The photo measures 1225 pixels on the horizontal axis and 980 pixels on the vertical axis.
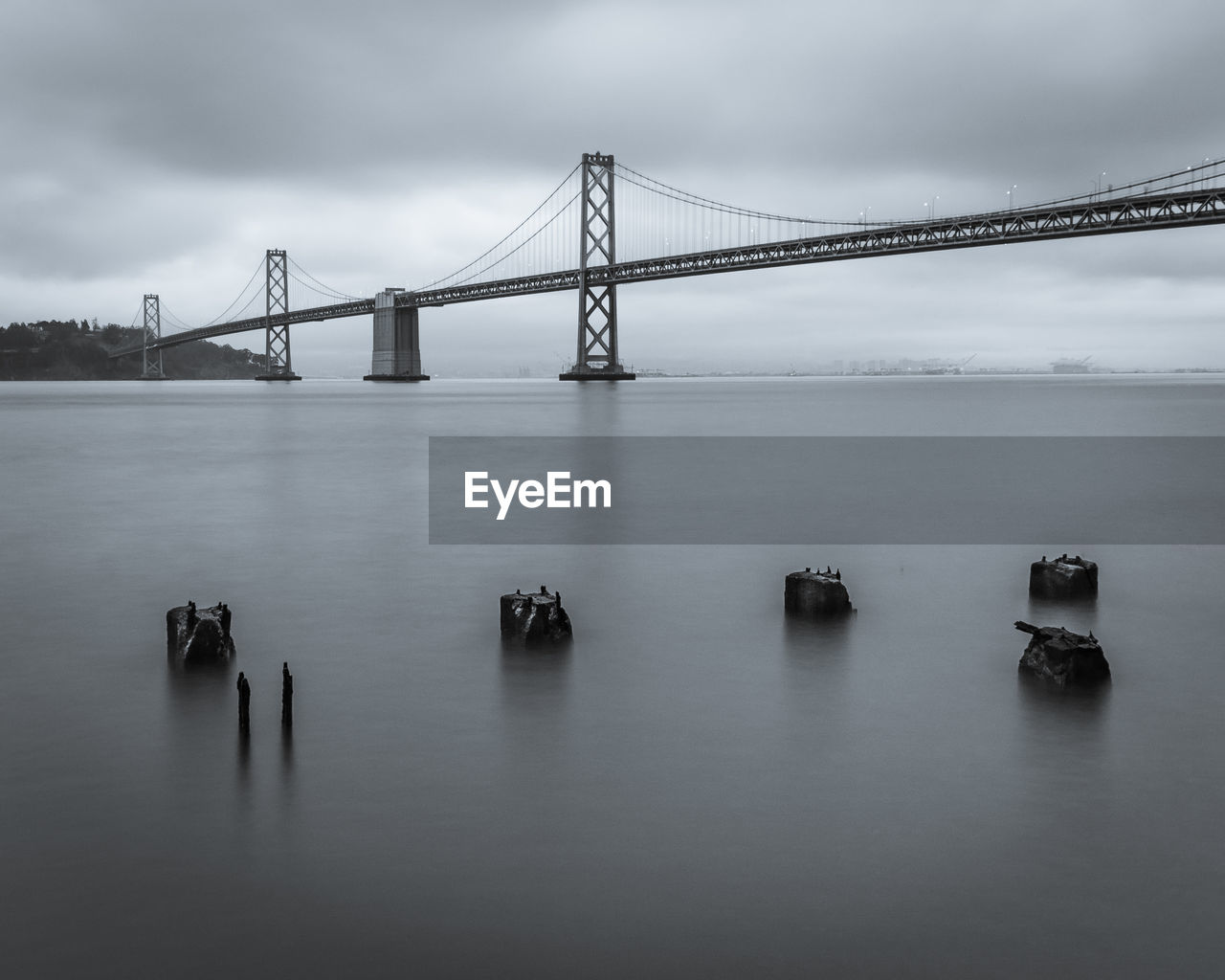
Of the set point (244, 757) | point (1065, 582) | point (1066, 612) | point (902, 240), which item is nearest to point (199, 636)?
point (244, 757)

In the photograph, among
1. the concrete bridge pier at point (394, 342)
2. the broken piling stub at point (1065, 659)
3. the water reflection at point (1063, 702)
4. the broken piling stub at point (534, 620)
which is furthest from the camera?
the concrete bridge pier at point (394, 342)

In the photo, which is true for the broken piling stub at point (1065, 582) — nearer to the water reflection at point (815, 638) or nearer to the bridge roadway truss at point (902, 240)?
the water reflection at point (815, 638)

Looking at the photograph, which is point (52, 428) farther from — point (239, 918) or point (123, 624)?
point (239, 918)

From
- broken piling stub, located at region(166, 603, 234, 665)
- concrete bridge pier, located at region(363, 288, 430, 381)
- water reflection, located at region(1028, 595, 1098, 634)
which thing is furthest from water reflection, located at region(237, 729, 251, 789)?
concrete bridge pier, located at region(363, 288, 430, 381)

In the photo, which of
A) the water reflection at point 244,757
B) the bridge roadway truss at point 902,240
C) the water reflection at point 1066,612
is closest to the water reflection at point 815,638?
the water reflection at point 1066,612

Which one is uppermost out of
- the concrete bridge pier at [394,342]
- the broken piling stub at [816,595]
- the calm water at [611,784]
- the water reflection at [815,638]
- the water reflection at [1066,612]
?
the concrete bridge pier at [394,342]

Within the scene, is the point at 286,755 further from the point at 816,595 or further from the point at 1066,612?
the point at 1066,612
